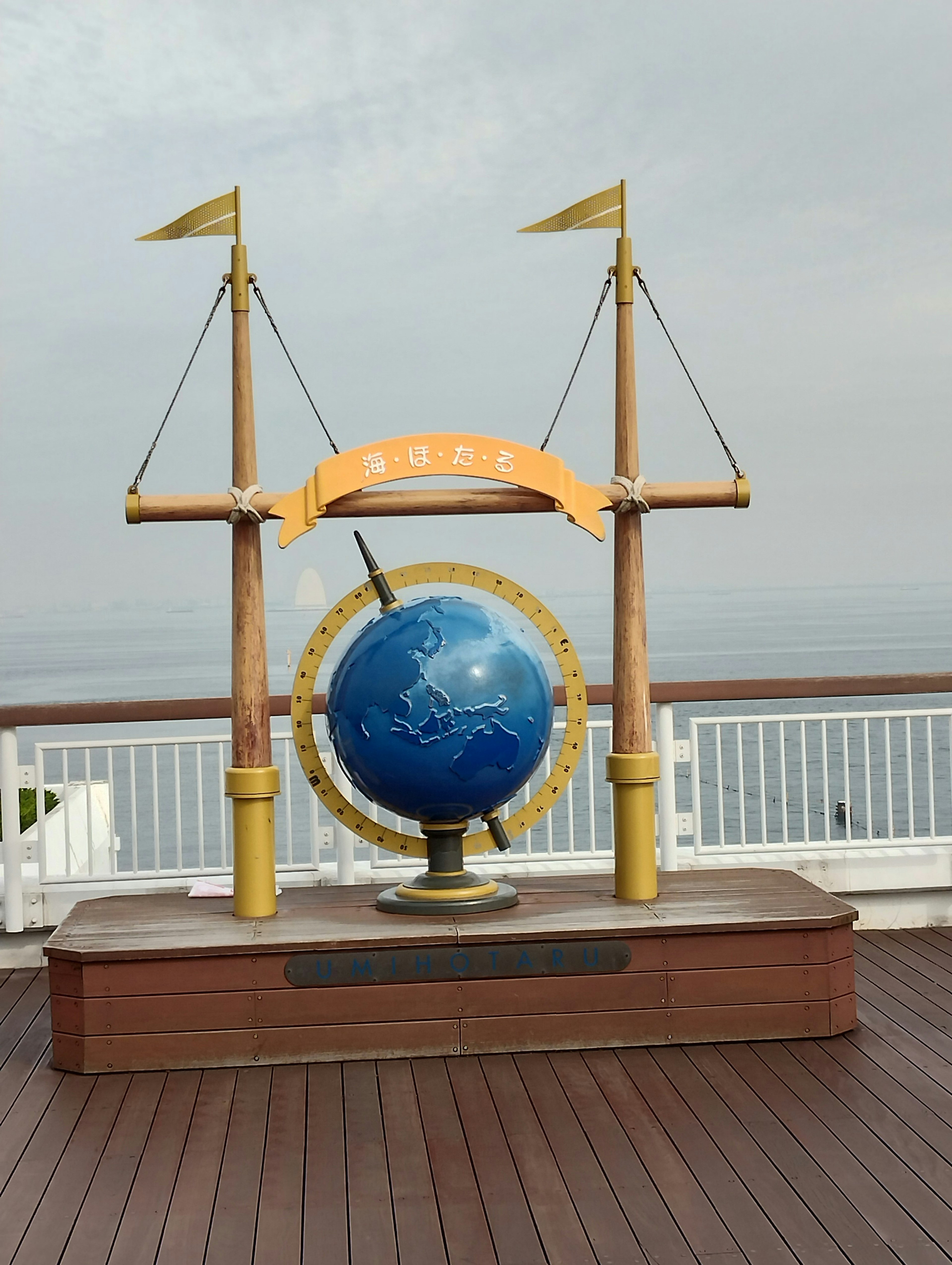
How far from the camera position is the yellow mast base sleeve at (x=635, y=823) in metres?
4.80

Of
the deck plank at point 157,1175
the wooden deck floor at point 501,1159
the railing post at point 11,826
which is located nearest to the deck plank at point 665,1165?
the wooden deck floor at point 501,1159

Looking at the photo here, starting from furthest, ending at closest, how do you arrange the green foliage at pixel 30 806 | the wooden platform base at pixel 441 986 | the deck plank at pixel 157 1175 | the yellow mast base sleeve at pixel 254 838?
the green foliage at pixel 30 806 < the yellow mast base sleeve at pixel 254 838 < the wooden platform base at pixel 441 986 < the deck plank at pixel 157 1175

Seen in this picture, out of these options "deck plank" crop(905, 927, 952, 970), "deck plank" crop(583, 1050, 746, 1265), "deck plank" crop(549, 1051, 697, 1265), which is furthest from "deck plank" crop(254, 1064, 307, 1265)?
"deck plank" crop(905, 927, 952, 970)

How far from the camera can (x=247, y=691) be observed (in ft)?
15.4

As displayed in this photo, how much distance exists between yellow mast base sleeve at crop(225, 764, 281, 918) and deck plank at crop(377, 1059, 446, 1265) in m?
0.78

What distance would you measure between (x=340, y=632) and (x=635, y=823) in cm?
132

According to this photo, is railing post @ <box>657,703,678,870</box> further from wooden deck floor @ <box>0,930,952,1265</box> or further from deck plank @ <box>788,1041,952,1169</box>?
deck plank @ <box>788,1041,952,1169</box>

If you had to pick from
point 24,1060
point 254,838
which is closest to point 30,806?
point 24,1060

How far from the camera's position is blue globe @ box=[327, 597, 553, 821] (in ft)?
14.7

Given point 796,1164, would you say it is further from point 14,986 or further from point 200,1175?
point 14,986

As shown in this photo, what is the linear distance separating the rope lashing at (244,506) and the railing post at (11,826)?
65.0 inches

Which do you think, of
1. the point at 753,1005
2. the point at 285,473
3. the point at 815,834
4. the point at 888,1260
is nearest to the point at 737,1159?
the point at 888,1260

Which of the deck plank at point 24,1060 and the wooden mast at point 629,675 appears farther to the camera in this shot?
the wooden mast at point 629,675

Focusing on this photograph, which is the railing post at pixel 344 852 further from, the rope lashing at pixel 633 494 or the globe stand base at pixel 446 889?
the rope lashing at pixel 633 494
